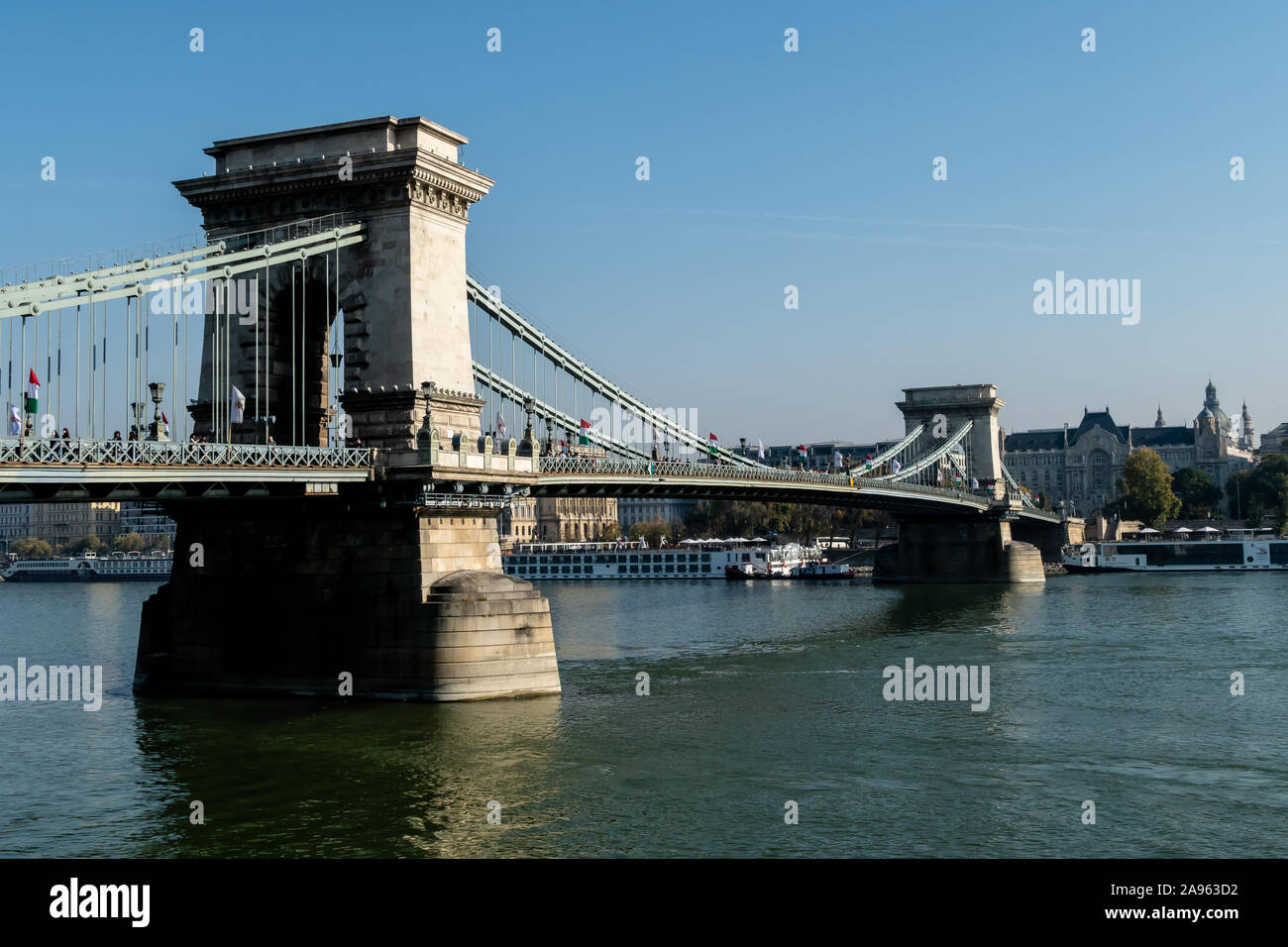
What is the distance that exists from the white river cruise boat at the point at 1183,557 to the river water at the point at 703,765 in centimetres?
7575

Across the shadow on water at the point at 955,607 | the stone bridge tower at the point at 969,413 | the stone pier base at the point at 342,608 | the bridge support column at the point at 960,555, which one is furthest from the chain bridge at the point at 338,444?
the stone bridge tower at the point at 969,413

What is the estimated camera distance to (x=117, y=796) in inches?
1061

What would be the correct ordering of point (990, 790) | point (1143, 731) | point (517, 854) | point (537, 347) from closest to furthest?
point (517, 854)
point (990, 790)
point (1143, 731)
point (537, 347)

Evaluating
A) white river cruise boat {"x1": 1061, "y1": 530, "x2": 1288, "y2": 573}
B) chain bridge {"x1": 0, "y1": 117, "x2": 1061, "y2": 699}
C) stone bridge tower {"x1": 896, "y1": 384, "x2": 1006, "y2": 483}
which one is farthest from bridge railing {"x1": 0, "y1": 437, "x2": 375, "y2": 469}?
white river cruise boat {"x1": 1061, "y1": 530, "x2": 1288, "y2": 573}

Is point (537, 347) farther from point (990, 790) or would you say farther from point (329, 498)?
point (990, 790)

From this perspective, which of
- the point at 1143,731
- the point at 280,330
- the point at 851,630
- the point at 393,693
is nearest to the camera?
the point at 1143,731

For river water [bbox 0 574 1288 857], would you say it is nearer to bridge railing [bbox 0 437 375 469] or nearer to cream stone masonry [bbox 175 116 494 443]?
bridge railing [bbox 0 437 375 469]

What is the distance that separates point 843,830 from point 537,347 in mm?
30807

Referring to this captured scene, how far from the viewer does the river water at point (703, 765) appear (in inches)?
920

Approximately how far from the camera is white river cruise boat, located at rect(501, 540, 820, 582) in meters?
132

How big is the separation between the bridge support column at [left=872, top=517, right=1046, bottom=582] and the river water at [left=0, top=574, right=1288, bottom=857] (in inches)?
2077

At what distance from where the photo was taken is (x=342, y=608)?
37.1 m

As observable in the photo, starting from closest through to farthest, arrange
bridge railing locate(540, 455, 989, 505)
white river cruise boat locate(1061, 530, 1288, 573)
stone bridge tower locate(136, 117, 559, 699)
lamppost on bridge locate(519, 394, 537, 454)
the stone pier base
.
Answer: the stone pier base, stone bridge tower locate(136, 117, 559, 699), lamppost on bridge locate(519, 394, 537, 454), bridge railing locate(540, 455, 989, 505), white river cruise boat locate(1061, 530, 1288, 573)

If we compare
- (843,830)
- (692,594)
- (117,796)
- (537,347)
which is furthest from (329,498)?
(692,594)
